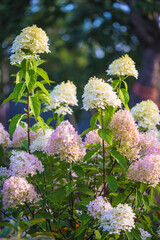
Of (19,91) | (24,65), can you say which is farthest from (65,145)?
(24,65)

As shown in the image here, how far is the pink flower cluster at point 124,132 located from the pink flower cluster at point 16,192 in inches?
25.5

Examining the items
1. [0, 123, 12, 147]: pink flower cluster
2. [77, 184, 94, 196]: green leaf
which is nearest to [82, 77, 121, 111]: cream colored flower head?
[77, 184, 94, 196]: green leaf

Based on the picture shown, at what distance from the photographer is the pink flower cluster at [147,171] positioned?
197 centimetres

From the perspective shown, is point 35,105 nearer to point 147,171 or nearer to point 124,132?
point 124,132

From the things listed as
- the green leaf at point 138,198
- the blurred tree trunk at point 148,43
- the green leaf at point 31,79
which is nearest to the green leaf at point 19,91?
the green leaf at point 31,79

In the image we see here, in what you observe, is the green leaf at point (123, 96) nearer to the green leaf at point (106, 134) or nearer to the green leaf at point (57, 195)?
the green leaf at point (106, 134)

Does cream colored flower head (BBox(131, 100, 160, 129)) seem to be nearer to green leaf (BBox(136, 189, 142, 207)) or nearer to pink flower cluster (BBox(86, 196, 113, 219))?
green leaf (BBox(136, 189, 142, 207))

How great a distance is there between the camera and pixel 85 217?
197 cm

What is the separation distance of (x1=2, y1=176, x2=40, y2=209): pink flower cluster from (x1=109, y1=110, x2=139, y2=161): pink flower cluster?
0.65 m

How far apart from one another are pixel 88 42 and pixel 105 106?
8.85 m

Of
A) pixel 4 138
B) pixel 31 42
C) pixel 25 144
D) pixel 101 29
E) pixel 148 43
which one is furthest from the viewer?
pixel 101 29

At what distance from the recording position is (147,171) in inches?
77.7

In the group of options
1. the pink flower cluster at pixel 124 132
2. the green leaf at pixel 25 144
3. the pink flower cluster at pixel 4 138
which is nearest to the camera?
the pink flower cluster at pixel 124 132

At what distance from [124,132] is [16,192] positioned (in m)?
0.77
